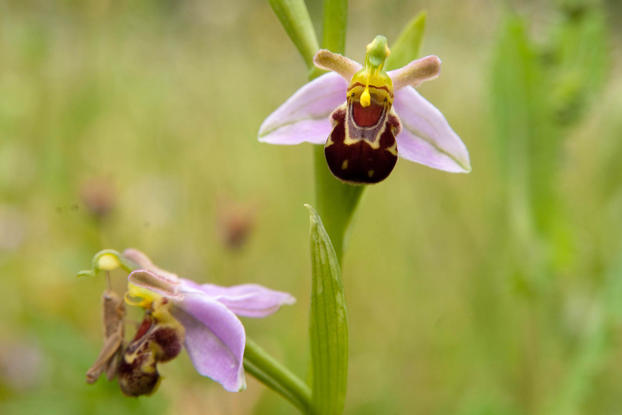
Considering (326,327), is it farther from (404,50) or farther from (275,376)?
(404,50)

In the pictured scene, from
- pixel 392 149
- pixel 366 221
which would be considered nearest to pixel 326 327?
pixel 392 149

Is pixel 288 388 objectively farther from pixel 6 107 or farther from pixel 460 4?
pixel 6 107

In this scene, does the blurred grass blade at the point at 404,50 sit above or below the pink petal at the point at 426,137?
above

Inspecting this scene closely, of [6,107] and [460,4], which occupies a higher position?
[460,4]

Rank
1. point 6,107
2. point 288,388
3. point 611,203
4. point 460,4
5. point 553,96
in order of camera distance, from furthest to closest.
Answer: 1. point 6,107
2. point 460,4
3. point 611,203
4. point 553,96
5. point 288,388

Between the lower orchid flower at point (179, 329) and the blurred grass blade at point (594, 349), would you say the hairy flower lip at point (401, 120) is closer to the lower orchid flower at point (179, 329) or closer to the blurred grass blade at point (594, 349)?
the lower orchid flower at point (179, 329)

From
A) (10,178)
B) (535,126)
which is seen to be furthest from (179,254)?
(535,126)

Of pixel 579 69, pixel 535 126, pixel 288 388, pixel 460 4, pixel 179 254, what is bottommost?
pixel 179 254

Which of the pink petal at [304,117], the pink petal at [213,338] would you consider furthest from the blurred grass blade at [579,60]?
the pink petal at [213,338]
